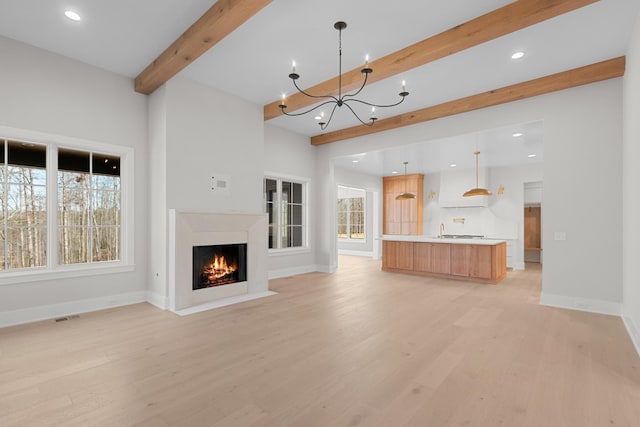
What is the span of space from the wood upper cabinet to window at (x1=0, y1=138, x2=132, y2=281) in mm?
8191

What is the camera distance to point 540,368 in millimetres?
2572

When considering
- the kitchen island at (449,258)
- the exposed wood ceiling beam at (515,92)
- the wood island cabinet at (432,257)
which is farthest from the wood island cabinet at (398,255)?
the exposed wood ceiling beam at (515,92)

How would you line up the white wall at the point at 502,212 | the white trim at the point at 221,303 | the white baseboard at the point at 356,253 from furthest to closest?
the white baseboard at the point at 356,253 → the white wall at the point at 502,212 → the white trim at the point at 221,303

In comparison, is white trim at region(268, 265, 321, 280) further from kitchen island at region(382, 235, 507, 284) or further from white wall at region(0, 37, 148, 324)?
white wall at region(0, 37, 148, 324)

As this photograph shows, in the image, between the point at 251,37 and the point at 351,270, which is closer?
the point at 251,37

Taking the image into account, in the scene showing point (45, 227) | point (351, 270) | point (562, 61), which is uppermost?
point (562, 61)

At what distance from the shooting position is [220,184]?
481 cm

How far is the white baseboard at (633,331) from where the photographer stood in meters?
2.93

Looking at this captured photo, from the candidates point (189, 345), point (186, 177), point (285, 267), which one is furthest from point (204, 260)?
point (285, 267)

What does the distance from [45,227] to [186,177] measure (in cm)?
176

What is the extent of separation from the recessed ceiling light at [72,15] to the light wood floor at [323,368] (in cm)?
326

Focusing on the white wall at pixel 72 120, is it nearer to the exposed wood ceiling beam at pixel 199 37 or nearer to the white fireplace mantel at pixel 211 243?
the exposed wood ceiling beam at pixel 199 37

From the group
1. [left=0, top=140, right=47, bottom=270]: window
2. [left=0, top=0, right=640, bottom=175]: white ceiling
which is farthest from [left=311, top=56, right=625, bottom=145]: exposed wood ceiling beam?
[left=0, top=140, right=47, bottom=270]: window

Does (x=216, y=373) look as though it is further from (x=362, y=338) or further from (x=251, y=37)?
(x=251, y=37)
